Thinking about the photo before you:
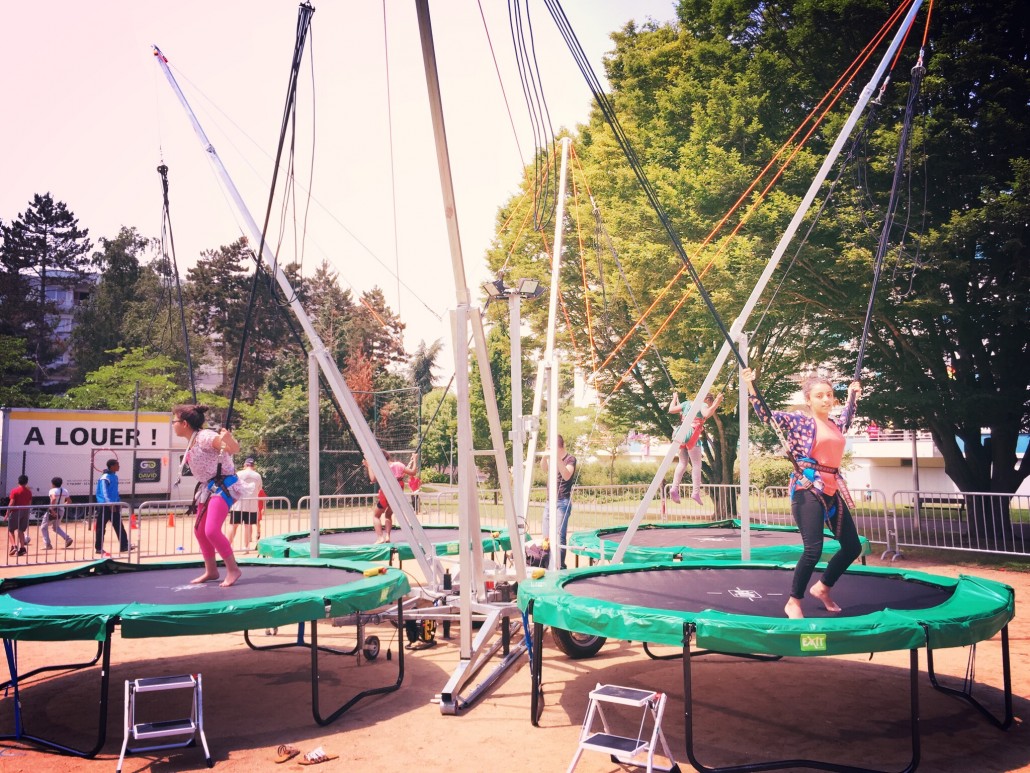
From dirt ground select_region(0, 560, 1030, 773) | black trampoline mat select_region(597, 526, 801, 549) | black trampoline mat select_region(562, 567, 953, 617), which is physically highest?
black trampoline mat select_region(562, 567, 953, 617)

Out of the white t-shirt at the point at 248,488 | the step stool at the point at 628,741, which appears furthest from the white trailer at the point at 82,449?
the step stool at the point at 628,741

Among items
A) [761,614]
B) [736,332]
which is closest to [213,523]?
[761,614]

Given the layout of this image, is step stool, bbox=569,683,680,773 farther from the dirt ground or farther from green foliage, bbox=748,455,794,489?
green foliage, bbox=748,455,794,489

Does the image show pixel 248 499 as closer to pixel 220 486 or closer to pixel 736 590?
pixel 220 486

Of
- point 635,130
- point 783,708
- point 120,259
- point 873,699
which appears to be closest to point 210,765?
point 783,708

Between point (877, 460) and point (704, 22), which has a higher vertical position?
point (704, 22)

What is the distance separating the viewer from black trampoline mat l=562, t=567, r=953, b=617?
441 cm

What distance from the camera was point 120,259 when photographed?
37031mm

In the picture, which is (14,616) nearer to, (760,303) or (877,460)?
(760,303)

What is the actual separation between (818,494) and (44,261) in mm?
40938

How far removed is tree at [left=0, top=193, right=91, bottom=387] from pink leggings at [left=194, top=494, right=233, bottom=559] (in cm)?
3491

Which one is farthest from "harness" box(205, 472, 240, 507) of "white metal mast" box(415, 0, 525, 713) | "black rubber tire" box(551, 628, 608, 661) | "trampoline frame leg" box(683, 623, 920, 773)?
"trampoline frame leg" box(683, 623, 920, 773)

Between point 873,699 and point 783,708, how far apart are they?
65cm

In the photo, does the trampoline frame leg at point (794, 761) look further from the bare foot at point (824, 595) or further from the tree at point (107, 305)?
the tree at point (107, 305)
